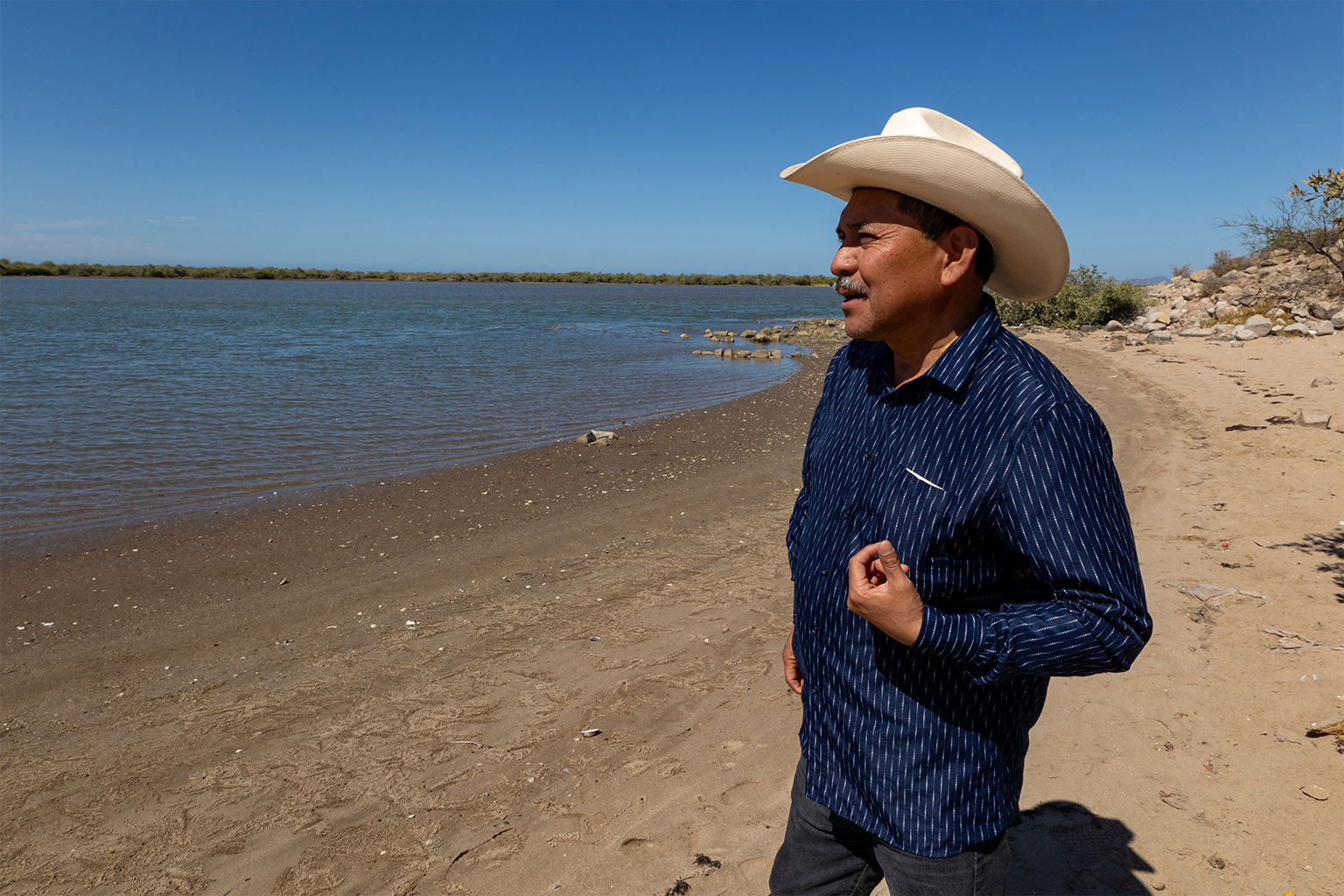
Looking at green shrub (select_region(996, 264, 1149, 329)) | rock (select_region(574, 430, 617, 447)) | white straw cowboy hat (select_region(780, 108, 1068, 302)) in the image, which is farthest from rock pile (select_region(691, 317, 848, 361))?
white straw cowboy hat (select_region(780, 108, 1068, 302))

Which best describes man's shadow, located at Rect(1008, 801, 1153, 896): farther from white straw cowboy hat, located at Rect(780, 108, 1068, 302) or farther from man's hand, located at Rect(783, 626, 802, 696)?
white straw cowboy hat, located at Rect(780, 108, 1068, 302)

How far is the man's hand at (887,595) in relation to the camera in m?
1.48

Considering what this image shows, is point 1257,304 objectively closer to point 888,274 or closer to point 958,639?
point 888,274

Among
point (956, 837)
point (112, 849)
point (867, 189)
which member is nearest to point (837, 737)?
point (956, 837)

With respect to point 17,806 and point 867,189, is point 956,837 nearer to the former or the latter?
point 867,189

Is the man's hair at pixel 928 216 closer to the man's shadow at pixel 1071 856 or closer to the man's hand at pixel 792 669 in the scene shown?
the man's hand at pixel 792 669

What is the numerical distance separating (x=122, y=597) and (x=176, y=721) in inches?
100

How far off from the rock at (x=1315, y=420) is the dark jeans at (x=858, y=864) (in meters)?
10.6

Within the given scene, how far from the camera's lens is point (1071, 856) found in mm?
2885

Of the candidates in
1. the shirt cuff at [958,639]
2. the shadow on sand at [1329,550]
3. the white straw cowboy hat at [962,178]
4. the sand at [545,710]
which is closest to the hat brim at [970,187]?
the white straw cowboy hat at [962,178]

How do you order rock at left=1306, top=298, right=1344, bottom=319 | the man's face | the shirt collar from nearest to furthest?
the shirt collar → the man's face → rock at left=1306, top=298, right=1344, bottom=319

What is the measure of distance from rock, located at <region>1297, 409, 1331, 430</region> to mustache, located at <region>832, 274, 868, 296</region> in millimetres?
10640

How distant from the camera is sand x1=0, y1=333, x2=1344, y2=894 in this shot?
3.01 metres

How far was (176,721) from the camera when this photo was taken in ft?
13.8
